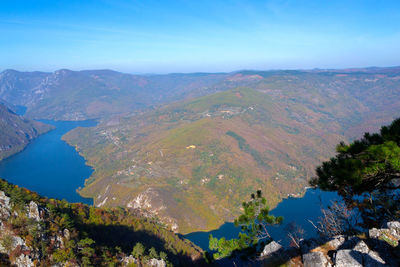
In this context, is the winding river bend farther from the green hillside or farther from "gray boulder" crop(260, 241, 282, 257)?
"gray boulder" crop(260, 241, 282, 257)

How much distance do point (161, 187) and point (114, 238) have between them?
7634 centimetres

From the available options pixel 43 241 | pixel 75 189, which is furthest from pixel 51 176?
pixel 43 241

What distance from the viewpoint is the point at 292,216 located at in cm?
10944

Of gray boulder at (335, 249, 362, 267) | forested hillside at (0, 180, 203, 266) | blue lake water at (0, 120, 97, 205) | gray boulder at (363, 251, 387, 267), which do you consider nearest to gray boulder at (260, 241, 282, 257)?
gray boulder at (335, 249, 362, 267)

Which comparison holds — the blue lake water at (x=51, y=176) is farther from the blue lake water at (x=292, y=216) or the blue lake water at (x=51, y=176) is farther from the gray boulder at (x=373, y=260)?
the gray boulder at (x=373, y=260)

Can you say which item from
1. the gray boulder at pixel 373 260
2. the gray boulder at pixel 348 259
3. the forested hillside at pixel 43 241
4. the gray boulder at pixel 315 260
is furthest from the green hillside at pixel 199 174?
the gray boulder at pixel 373 260

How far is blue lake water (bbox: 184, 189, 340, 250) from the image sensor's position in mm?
Result: 95575

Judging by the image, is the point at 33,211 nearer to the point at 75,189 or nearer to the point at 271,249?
the point at 271,249

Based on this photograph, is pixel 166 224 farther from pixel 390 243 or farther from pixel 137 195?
pixel 390 243

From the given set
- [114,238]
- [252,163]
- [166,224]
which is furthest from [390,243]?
[252,163]

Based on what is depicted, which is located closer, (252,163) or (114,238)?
(114,238)

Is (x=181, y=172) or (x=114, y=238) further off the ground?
(x=114, y=238)

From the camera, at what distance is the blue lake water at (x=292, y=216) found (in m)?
95.6

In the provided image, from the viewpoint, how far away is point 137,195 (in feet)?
401
